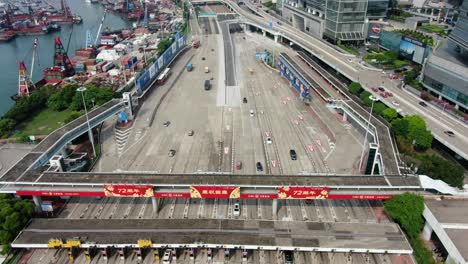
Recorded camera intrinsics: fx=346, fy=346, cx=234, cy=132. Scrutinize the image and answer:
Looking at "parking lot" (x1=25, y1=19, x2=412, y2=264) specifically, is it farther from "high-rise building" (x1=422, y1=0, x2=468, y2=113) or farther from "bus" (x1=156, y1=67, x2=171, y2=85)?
"high-rise building" (x1=422, y1=0, x2=468, y2=113)

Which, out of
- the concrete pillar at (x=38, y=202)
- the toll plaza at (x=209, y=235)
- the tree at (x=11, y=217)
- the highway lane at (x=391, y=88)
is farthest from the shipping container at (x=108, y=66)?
the toll plaza at (x=209, y=235)

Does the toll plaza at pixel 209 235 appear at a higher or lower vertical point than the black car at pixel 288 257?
higher

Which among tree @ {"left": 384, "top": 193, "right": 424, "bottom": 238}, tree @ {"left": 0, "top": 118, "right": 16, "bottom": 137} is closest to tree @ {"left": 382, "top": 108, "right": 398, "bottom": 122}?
tree @ {"left": 384, "top": 193, "right": 424, "bottom": 238}

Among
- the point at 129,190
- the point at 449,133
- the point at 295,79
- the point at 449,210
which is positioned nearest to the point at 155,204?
the point at 129,190

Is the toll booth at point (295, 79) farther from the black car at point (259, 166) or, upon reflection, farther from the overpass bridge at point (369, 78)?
the black car at point (259, 166)

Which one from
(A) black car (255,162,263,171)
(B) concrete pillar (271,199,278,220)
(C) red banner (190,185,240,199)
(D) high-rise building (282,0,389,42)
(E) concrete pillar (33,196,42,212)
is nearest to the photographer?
(C) red banner (190,185,240,199)

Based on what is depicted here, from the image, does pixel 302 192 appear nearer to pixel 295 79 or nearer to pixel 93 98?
pixel 295 79

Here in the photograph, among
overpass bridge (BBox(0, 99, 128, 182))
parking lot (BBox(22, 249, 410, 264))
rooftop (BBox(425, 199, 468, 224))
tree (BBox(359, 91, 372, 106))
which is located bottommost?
parking lot (BBox(22, 249, 410, 264))
